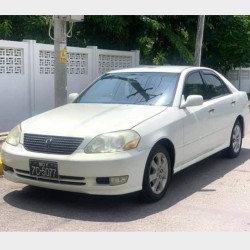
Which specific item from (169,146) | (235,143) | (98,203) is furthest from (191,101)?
(235,143)

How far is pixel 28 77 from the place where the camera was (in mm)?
9812

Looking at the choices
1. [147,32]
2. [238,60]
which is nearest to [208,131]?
[147,32]

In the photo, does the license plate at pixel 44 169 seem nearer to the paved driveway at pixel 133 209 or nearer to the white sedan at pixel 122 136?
Result: the white sedan at pixel 122 136

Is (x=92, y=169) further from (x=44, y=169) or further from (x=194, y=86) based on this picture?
(x=194, y=86)

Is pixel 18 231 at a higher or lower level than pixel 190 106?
lower

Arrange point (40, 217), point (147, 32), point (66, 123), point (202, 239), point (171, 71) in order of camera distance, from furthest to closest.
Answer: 1. point (147, 32)
2. point (171, 71)
3. point (66, 123)
4. point (40, 217)
5. point (202, 239)

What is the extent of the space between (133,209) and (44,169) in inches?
42.6

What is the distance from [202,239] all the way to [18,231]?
1762 millimetres

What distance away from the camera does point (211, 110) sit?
6457 millimetres

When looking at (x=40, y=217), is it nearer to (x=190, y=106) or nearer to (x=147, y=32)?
(x=190, y=106)

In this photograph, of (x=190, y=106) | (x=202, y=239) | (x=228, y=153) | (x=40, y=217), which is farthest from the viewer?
(x=228, y=153)

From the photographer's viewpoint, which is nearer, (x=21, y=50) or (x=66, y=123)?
(x=66, y=123)

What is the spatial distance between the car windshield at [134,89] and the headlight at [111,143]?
1.07m

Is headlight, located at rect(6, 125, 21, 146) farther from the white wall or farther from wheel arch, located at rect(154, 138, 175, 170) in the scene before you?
the white wall
